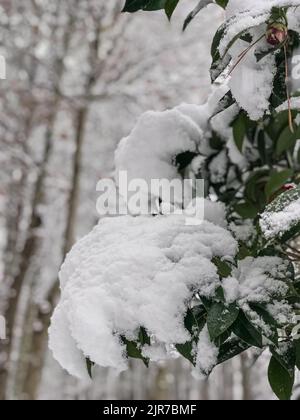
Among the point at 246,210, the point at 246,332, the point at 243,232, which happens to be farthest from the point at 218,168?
the point at 246,332

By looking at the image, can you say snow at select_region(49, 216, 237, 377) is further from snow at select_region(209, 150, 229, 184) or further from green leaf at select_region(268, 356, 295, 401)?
snow at select_region(209, 150, 229, 184)

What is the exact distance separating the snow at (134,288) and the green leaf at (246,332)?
0.06m

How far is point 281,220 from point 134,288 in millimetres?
269

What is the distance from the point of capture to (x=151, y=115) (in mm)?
1301

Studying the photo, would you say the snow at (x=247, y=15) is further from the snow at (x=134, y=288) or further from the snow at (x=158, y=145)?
the snow at (x=158, y=145)

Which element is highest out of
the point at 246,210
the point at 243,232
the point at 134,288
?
the point at 246,210

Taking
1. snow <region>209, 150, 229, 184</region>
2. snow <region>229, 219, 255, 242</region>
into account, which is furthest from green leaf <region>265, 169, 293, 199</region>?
snow <region>209, 150, 229, 184</region>

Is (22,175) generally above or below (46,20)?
below

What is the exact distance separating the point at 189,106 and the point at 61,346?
0.75 metres

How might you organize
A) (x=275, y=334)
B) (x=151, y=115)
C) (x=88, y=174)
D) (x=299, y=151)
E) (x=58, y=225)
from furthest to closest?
(x=58, y=225) → (x=88, y=174) → (x=299, y=151) → (x=151, y=115) → (x=275, y=334)

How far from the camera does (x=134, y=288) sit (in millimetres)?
853

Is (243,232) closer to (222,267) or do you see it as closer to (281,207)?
(222,267)
